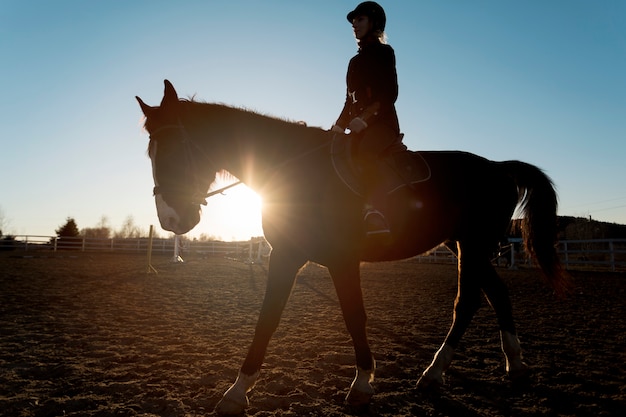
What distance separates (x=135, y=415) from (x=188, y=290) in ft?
26.3

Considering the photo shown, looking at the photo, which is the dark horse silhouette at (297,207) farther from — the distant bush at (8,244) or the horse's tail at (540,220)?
the distant bush at (8,244)

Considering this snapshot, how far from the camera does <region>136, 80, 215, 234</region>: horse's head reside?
10.2 ft

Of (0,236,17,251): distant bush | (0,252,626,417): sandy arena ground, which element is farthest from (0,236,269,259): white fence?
(0,252,626,417): sandy arena ground

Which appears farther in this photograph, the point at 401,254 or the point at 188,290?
the point at 188,290

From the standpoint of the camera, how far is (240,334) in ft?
18.2

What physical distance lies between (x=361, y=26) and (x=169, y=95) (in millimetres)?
2073

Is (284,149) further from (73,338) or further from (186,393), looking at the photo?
(73,338)

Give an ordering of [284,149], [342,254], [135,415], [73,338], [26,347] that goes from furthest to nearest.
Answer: [73,338] → [26,347] → [284,149] → [342,254] → [135,415]

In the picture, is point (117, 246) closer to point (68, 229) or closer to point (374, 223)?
point (68, 229)

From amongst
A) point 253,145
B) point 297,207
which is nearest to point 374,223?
point 297,207

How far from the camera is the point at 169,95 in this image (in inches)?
128

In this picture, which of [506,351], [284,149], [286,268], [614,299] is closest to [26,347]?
[286,268]

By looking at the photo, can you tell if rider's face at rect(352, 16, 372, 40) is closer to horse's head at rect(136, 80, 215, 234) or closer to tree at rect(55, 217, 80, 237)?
horse's head at rect(136, 80, 215, 234)

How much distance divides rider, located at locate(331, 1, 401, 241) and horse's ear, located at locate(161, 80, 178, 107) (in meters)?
1.60
